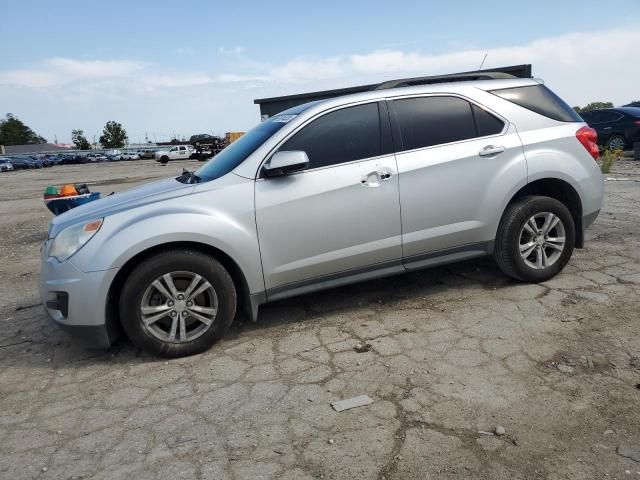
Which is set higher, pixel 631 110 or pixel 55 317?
pixel 631 110

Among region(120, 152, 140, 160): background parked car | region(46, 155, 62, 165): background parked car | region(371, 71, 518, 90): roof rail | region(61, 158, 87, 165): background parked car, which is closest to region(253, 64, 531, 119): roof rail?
region(371, 71, 518, 90): roof rail

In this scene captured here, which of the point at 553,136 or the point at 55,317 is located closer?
the point at 55,317

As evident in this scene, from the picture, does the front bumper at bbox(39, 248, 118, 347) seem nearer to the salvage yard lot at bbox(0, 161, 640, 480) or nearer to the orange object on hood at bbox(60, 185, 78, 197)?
the salvage yard lot at bbox(0, 161, 640, 480)

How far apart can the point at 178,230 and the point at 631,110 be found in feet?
54.9

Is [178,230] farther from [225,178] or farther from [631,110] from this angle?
[631,110]

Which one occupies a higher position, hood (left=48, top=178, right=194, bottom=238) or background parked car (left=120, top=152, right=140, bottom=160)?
background parked car (left=120, top=152, right=140, bottom=160)

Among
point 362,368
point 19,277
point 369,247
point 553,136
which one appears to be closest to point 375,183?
point 369,247

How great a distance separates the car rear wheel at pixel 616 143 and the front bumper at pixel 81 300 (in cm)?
1656

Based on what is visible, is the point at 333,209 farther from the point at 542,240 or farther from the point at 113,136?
the point at 113,136

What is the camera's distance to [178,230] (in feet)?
11.1

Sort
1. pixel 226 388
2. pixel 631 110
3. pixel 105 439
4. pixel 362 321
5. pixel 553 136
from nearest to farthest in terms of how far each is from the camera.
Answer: pixel 105 439 < pixel 226 388 < pixel 362 321 < pixel 553 136 < pixel 631 110

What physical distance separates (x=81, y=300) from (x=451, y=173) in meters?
2.87

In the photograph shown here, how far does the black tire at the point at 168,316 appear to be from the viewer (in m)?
3.34

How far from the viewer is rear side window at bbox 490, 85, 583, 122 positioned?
4.26 meters
